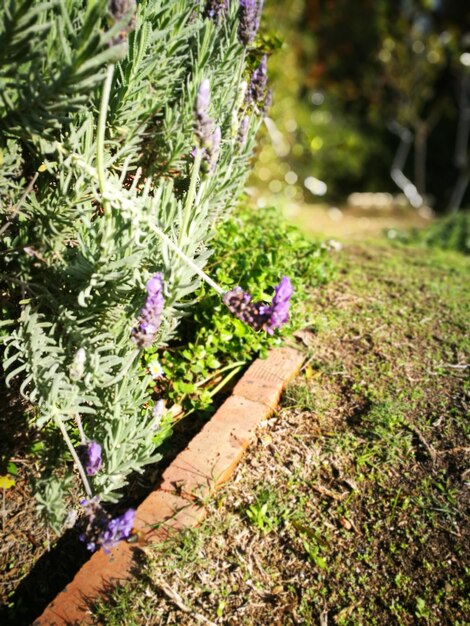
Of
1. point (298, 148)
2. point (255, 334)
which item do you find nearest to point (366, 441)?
point (255, 334)

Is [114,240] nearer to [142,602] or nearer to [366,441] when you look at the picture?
[142,602]

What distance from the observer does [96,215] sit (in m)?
2.17

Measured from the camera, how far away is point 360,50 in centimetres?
1057

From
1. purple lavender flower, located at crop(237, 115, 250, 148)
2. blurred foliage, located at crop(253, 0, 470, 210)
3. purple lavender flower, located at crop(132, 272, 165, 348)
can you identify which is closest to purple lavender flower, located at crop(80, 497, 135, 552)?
purple lavender flower, located at crop(132, 272, 165, 348)

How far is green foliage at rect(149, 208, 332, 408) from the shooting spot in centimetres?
245

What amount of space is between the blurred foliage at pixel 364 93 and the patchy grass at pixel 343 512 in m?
5.42

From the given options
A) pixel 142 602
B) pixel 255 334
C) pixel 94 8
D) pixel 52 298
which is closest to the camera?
pixel 94 8

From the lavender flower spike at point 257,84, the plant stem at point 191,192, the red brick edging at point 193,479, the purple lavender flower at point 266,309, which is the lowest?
the red brick edging at point 193,479

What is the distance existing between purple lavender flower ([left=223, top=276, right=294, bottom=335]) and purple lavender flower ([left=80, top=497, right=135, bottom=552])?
0.72 metres

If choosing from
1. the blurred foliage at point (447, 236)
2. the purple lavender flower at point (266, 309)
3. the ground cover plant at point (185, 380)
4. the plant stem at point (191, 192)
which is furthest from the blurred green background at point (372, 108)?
the purple lavender flower at point (266, 309)

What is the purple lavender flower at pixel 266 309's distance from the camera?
1.55 m

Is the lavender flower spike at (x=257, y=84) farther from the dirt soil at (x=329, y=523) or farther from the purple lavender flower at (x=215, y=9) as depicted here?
the dirt soil at (x=329, y=523)

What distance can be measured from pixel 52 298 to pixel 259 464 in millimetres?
1085

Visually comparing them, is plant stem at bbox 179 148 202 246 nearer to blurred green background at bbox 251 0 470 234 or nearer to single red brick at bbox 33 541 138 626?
single red brick at bbox 33 541 138 626
